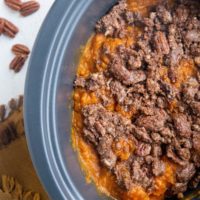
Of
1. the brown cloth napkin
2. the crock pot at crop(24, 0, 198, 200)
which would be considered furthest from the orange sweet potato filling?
the brown cloth napkin

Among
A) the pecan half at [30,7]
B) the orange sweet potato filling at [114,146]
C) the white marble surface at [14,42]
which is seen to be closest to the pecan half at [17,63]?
the white marble surface at [14,42]

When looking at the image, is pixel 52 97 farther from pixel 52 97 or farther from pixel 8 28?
pixel 8 28

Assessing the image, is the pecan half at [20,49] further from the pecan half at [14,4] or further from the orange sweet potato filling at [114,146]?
the orange sweet potato filling at [114,146]

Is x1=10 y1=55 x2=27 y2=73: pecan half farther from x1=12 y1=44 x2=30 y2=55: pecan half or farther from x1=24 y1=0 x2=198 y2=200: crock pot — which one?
x1=24 y1=0 x2=198 y2=200: crock pot

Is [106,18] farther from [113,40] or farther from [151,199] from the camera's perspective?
[151,199]

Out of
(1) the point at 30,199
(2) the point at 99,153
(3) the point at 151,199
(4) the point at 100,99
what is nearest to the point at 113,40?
(4) the point at 100,99

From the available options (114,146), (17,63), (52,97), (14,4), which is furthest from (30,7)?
(114,146)

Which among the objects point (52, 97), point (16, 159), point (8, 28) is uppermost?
point (8, 28)
